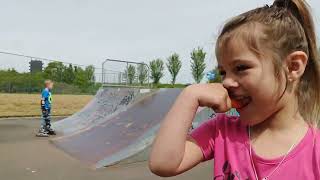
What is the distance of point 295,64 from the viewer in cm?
154

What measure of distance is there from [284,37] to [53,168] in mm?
6782

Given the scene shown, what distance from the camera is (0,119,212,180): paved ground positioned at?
22.8ft

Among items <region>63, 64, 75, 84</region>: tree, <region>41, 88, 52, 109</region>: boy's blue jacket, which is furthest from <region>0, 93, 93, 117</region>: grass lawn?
<region>63, 64, 75, 84</region>: tree

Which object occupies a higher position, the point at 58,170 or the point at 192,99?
the point at 192,99

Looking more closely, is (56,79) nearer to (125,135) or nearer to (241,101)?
(125,135)

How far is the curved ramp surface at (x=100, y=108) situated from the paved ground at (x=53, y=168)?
2.79 m

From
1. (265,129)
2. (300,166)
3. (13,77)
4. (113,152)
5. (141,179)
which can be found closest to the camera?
(300,166)

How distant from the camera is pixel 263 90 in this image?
147 centimetres

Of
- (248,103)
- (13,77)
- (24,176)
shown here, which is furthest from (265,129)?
(13,77)

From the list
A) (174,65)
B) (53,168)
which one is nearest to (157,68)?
(174,65)

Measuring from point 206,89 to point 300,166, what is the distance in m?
0.41

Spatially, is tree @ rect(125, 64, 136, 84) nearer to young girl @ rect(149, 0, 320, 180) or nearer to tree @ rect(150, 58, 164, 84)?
young girl @ rect(149, 0, 320, 180)

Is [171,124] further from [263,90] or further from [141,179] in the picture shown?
[141,179]

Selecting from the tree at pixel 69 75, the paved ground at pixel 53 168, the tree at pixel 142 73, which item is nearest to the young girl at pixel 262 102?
the paved ground at pixel 53 168
